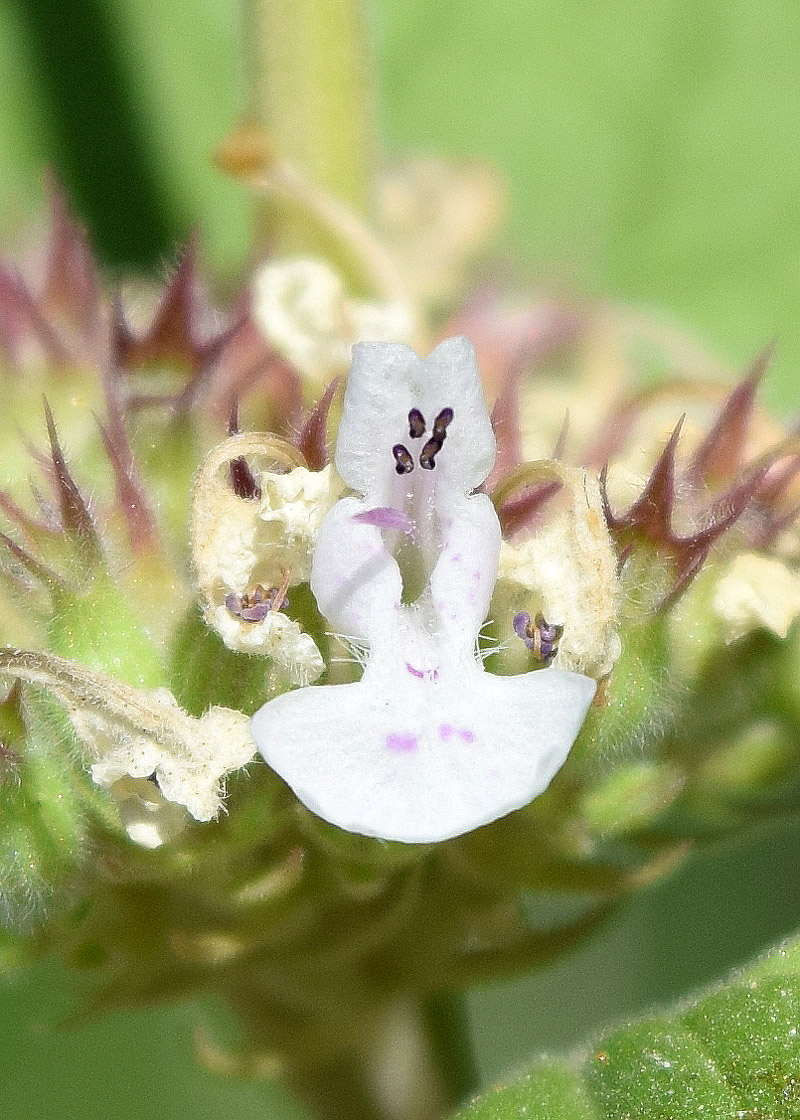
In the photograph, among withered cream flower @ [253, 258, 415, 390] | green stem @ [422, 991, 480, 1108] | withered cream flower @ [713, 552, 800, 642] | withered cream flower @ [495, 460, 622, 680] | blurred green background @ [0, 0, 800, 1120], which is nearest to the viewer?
withered cream flower @ [495, 460, 622, 680]

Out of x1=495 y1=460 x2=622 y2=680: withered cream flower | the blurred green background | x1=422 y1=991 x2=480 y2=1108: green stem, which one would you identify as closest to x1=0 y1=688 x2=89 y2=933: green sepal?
x1=495 y1=460 x2=622 y2=680: withered cream flower

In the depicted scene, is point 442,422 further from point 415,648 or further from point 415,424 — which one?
point 415,648

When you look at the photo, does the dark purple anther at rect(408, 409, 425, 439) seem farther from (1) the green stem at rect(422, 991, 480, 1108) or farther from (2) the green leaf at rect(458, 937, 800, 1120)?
(1) the green stem at rect(422, 991, 480, 1108)

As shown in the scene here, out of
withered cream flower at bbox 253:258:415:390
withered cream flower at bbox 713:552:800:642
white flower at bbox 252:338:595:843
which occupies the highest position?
white flower at bbox 252:338:595:843

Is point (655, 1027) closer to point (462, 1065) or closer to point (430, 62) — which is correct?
point (462, 1065)

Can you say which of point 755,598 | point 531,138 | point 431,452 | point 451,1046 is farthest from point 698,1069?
point 531,138

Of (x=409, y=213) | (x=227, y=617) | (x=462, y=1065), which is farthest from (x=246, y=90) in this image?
→ (x=462, y=1065)
